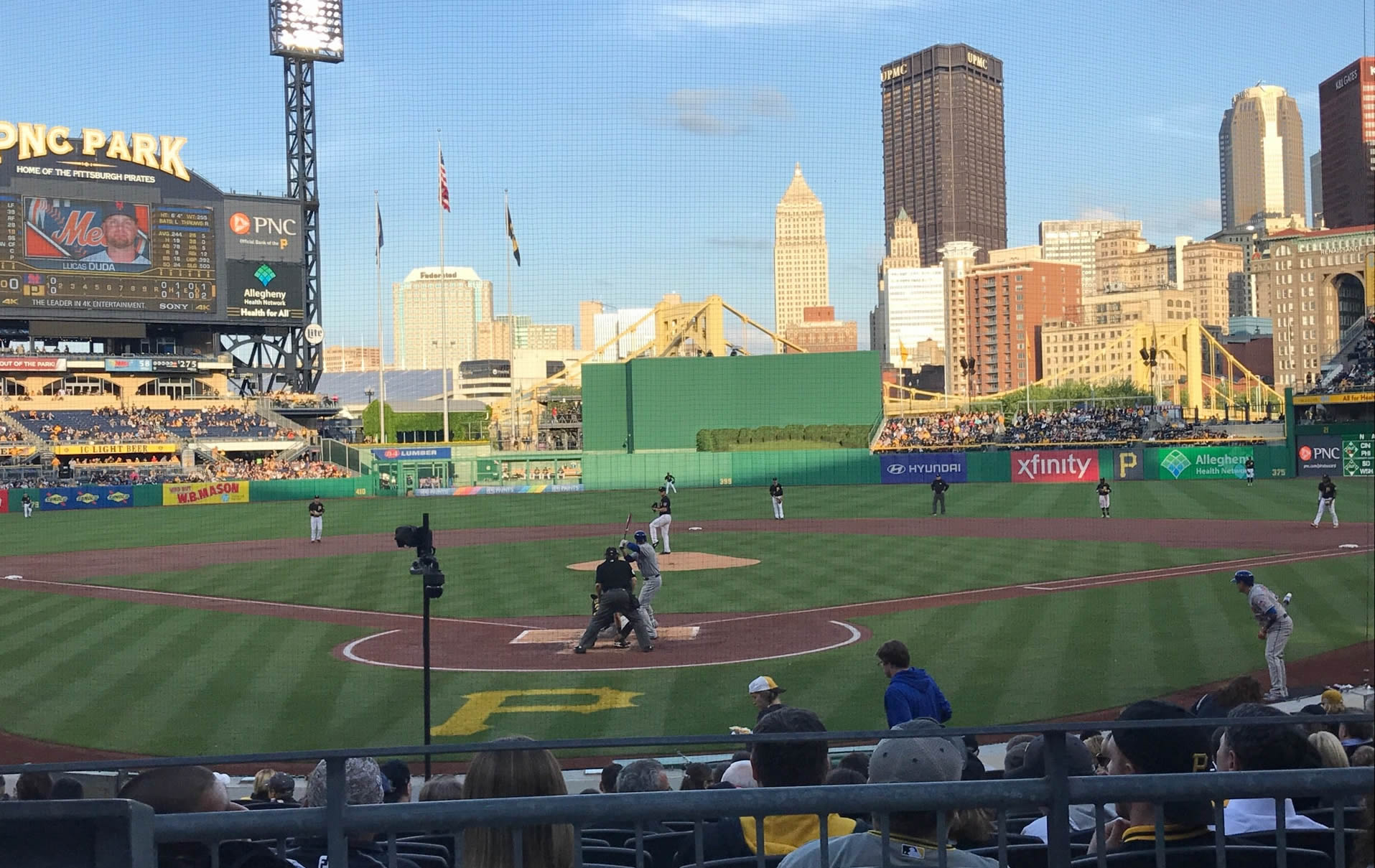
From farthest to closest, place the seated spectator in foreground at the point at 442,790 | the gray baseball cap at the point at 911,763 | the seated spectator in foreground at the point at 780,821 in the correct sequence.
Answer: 1. the seated spectator in foreground at the point at 442,790
2. the seated spectator in foreground at the point at 780,821
3. the gray baseball cap at the point at 911,763

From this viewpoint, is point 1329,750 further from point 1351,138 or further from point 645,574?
point 645,574

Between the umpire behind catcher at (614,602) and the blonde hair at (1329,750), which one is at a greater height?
the blonde hair at (1329,750)

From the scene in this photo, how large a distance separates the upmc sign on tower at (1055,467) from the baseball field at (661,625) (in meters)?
14.3

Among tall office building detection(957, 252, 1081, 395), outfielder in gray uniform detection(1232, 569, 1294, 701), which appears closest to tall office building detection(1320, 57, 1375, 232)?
outfielder in gray uniform detection(1232, 569, 1294, 701)

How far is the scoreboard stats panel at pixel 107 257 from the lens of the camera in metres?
57.4

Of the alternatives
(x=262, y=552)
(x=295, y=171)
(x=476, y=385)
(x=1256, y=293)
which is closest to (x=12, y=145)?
(x=295, y=171)

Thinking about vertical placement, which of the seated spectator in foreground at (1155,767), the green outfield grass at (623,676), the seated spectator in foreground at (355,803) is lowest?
the green outfield grass at (623,676)

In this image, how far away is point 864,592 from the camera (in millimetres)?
20656

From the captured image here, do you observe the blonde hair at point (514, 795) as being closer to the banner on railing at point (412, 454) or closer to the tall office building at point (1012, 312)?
the banner on railing at point (412, 454)

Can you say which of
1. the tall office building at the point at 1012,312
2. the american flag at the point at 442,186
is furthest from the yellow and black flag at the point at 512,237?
the tall office building at the point at 1012,312

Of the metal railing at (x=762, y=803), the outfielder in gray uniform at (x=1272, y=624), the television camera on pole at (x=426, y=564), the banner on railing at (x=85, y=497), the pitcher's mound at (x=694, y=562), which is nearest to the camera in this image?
the metal railing at (x=762, y=803)

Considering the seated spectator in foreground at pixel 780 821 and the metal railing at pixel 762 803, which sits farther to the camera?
the seated spectator in foreground at pixel 780 821

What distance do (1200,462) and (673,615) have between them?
1415 inches

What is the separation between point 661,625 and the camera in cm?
1814
